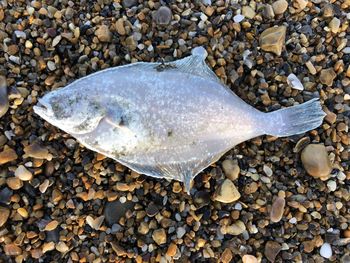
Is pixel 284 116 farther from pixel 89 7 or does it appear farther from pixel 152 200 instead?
pixel 89 7

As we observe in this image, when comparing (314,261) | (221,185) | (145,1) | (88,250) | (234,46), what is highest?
(145,1)

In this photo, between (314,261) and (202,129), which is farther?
(314,261)

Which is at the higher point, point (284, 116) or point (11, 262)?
Answer: point (284, 116)

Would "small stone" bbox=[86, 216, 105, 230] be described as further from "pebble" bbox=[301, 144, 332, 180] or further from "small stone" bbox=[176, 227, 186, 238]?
"pebble" bbox=[301, 144, 332, 180]

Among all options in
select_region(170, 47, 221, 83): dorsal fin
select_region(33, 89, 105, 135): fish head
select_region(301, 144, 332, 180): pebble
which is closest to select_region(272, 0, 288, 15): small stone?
select_region(170, 47, 221, 83): dorsal fin

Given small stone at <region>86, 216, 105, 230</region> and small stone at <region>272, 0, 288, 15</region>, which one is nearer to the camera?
small stone at <region>86, 216, 105, 230</region>

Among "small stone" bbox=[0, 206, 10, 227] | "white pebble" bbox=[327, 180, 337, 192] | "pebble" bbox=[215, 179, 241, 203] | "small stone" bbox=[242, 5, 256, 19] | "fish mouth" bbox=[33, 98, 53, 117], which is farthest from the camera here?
"small stone" bbox=[242, 5, 256, 19]

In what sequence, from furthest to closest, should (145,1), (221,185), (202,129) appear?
(145,1)
(221,185)
(202,129)

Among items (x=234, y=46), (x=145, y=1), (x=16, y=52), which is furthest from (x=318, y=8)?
(x=16, y=52)

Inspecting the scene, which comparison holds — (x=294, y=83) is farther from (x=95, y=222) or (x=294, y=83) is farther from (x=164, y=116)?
(x=95, y=222)
